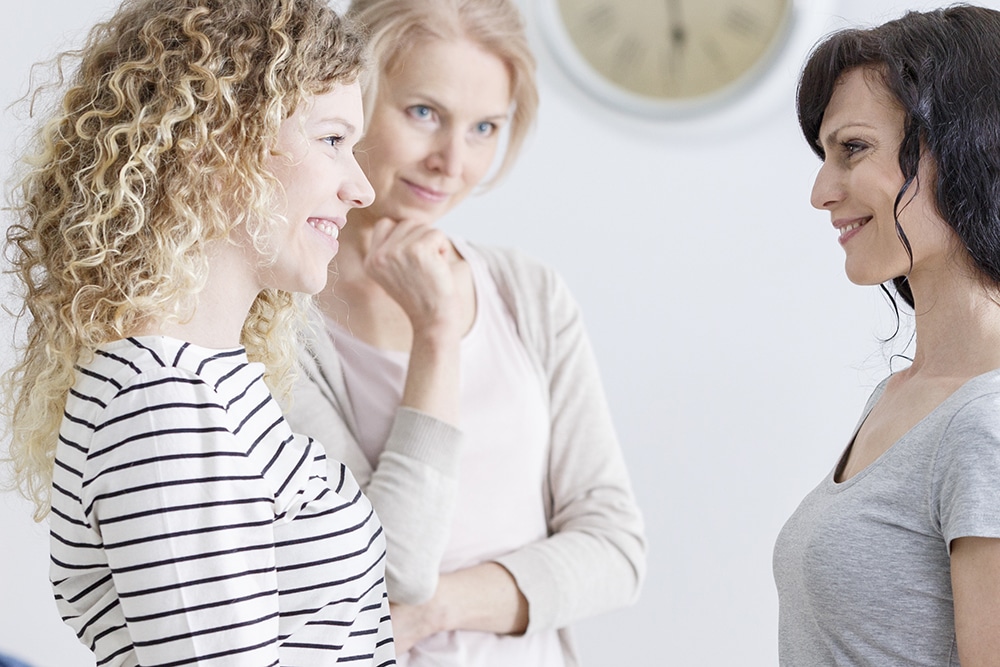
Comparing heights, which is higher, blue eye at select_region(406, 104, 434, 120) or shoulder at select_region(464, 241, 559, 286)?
blue eye at select_region(406, 104, 434, 120)

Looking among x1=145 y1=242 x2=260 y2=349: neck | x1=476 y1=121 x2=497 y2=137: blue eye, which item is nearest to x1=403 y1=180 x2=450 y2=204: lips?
x1=476 y1=121 x2=497 y2=137: blue eye

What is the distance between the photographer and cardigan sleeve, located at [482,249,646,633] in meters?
1.39

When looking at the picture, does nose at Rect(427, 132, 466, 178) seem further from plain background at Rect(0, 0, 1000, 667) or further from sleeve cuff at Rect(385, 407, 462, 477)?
plain background at Rect(0, 0, 1000, 667)

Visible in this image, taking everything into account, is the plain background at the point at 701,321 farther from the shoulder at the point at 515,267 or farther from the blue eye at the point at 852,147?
the blue eye at the point at 852,147

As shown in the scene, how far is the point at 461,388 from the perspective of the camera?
144 cm

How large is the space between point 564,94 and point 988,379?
1.53m

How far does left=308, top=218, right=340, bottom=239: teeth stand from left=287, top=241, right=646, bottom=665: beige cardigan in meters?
0.31

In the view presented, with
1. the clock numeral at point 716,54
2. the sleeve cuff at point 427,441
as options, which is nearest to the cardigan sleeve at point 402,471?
the sleeve cuff at point 427,441

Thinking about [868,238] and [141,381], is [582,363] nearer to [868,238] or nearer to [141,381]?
[868,238]

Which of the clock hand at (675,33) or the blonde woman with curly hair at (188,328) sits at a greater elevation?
the clock hand at (675,33)

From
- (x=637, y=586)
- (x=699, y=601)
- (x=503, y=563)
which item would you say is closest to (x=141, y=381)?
(x=503, y=563)

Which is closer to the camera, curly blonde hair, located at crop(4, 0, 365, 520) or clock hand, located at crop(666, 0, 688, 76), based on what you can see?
curly blonde hair, located at crop(4, 0, 365, 520)

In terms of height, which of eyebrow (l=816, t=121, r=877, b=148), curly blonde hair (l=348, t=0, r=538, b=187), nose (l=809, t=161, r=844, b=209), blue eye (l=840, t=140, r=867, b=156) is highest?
curly blonde hair (l=348, t=0, r=538, b=187)

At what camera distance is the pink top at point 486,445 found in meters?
1.38
